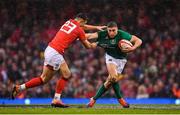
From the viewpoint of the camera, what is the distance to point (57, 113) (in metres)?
13.3

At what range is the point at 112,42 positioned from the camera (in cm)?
1507

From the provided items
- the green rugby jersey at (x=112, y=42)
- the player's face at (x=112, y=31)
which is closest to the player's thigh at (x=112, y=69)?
the green rugby jersey at (x=112, y=42)

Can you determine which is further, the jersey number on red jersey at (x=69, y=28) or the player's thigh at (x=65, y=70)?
the jersey number on red jersey at (x=69, y=28)

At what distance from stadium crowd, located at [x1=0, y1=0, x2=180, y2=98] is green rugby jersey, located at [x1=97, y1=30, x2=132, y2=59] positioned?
6.07 m

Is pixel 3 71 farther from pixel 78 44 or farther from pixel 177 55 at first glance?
pixel 177 55

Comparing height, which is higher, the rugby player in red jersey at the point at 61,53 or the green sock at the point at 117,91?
the rugby player in red jersey at the point at 61,53

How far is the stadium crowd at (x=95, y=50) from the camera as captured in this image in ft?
71.5

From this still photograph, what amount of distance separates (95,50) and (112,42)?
331 inches

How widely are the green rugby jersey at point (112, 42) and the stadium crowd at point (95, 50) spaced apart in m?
6.07

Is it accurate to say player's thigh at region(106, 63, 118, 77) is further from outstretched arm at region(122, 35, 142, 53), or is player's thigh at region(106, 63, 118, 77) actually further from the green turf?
the green turf

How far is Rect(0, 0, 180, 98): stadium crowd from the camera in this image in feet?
71.5

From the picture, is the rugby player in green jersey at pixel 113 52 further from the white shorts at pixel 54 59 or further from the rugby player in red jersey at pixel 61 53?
the white shorts at pixel 54 59

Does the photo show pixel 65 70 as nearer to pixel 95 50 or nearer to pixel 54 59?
pixel 54 59

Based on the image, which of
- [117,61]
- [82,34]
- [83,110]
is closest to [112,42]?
[117,61]
